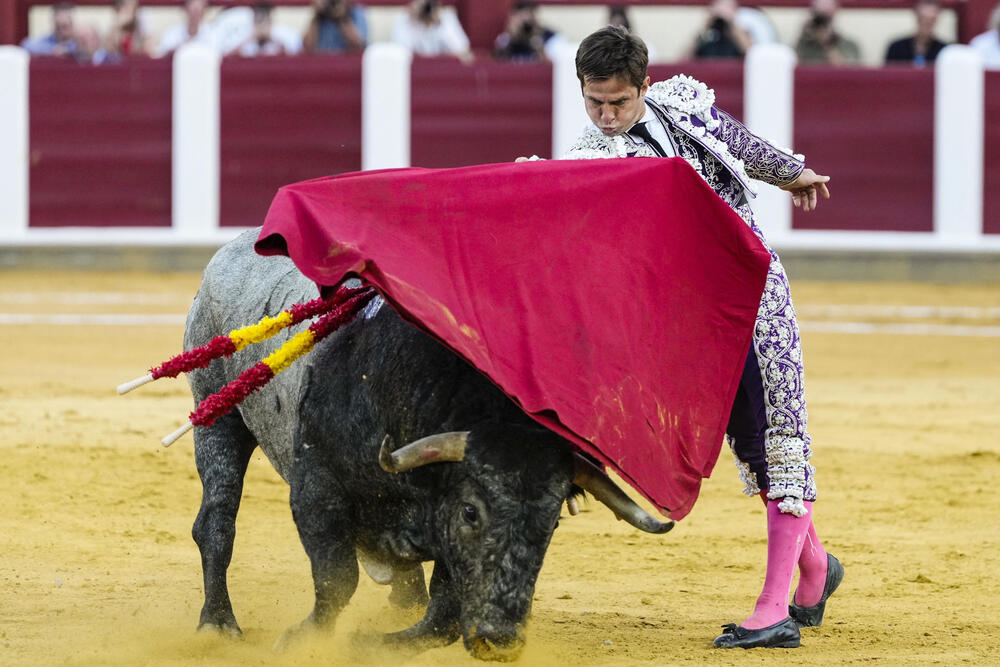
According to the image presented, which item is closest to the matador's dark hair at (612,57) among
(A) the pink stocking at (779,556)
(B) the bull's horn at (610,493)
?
(B) the bull's horn at (610,493)

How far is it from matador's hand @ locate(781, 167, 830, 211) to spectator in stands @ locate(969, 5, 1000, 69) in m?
7.38

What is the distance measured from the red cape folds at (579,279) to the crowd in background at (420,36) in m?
7.26

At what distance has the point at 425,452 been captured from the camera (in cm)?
272

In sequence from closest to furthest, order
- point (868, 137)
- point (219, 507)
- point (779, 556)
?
1. point (779, 556)
2. point (219, 507)
3. point (868, 137)

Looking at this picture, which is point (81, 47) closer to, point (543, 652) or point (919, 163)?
point (919, 163)

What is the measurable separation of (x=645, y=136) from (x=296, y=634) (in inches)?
44.9

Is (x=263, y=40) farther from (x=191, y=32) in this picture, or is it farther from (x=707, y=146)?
(x=707, y=146)

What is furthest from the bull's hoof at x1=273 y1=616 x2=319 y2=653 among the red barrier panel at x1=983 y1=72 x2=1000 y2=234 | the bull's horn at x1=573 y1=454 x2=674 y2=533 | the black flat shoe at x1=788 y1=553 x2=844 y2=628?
the red barrier panel at x1=983 y1=72 x2=1000 y2=234

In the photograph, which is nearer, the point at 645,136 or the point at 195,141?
the point at 645,136

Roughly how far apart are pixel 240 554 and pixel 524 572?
1663 mm

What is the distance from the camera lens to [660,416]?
288 cm

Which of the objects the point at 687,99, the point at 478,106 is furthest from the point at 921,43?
the point at 687,99

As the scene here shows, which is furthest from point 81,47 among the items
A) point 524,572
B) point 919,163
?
point 524,572

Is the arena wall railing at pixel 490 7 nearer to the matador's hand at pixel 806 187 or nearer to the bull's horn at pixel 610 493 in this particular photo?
the matador's hand at pixel 806 187
